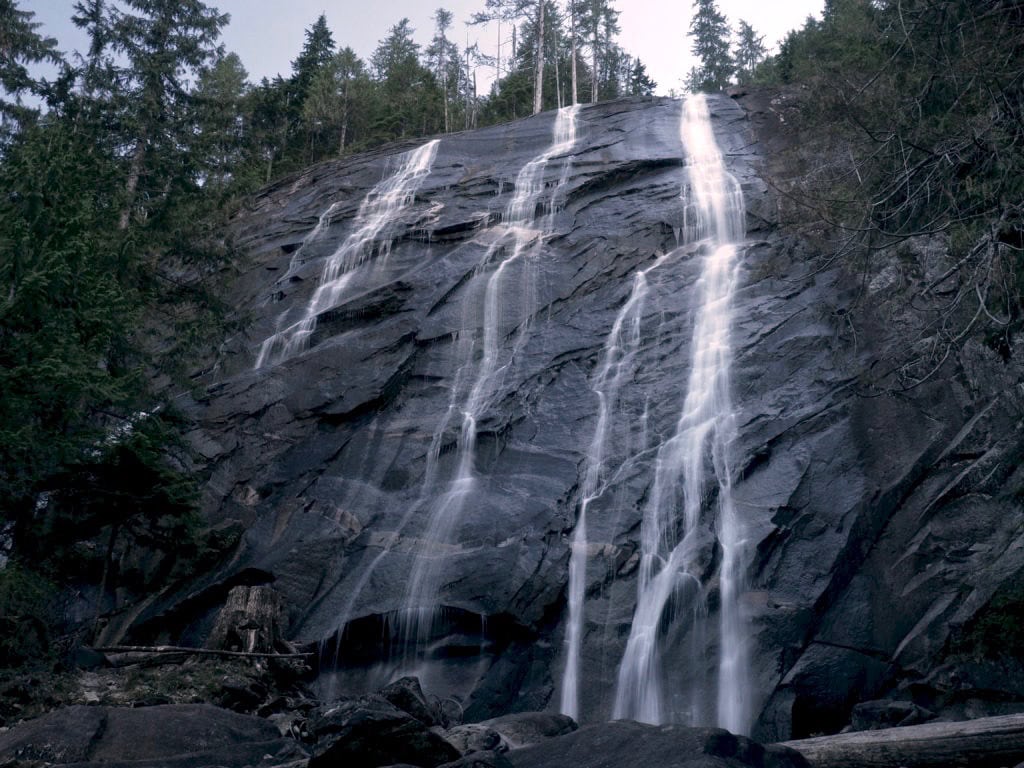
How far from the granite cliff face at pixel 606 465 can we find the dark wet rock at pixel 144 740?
4.28 metres

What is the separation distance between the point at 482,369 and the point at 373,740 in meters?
10.6

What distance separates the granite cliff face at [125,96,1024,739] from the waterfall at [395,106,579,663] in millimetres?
88

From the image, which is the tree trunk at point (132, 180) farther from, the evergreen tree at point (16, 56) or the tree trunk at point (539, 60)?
the tree trunk at point (539, 60)

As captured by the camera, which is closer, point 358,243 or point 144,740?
point 144,740

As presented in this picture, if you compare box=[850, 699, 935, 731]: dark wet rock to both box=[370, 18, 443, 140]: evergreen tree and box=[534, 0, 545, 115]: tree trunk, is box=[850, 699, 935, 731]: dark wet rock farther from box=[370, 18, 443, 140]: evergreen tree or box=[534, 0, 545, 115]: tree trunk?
box=[370, 18, 443, 140]: evergreen tree

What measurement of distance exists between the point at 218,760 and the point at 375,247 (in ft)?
51.4

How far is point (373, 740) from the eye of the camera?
21.8ft

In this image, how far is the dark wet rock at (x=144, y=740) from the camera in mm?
6738

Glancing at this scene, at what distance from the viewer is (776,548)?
38.9ft

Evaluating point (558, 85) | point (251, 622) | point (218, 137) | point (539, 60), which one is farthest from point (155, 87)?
point (558, 85)

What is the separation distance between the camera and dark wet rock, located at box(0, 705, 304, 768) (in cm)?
674

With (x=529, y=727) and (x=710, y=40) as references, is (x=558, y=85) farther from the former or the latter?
(x=529, y=727)

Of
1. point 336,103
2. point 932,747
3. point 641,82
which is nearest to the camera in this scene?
point 932,747

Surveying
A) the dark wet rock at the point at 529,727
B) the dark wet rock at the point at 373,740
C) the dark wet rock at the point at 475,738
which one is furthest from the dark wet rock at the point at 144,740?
the dark wet rock at the point at 529,727
